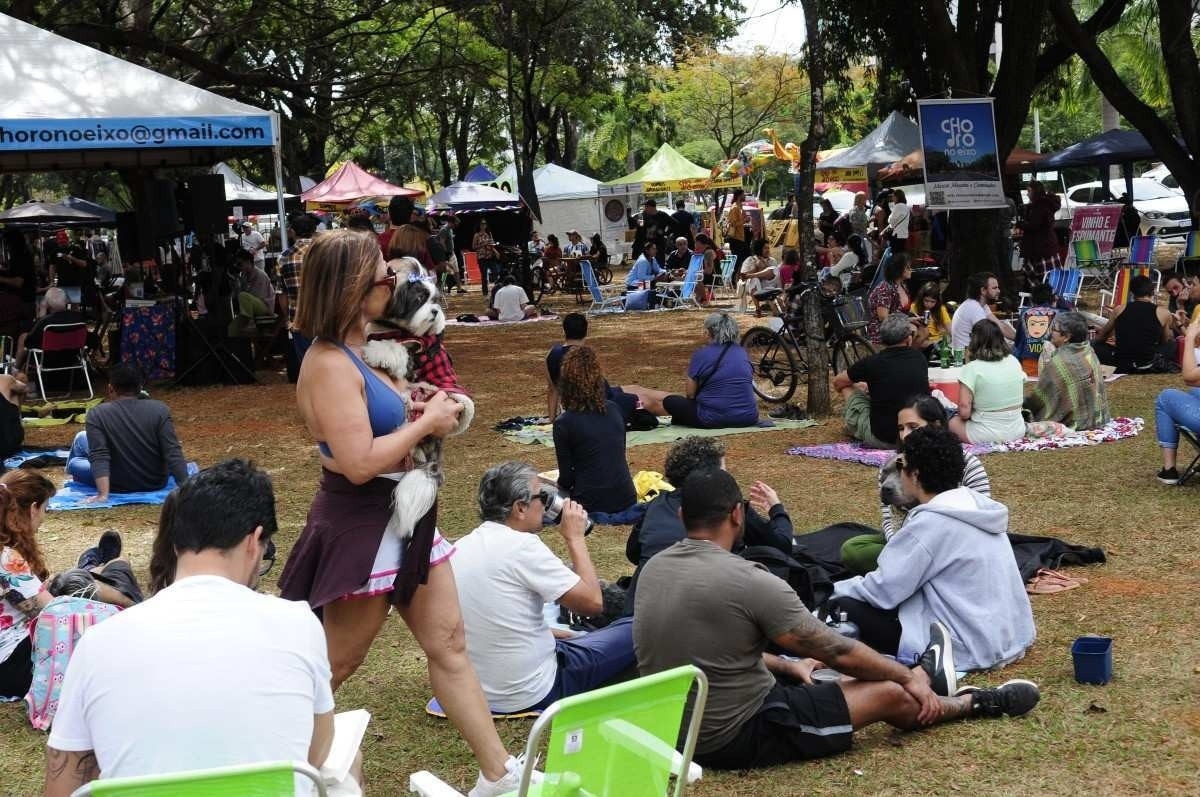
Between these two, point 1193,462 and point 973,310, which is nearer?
point 1193,462

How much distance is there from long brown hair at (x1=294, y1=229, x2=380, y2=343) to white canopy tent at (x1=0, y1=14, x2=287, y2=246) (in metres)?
9.62

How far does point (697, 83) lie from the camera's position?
1896 inches

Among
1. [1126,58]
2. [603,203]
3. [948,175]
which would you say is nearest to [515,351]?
[948,175]

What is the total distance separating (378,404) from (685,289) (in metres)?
18.2

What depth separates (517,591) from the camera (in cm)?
448

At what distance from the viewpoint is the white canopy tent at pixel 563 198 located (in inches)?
1366

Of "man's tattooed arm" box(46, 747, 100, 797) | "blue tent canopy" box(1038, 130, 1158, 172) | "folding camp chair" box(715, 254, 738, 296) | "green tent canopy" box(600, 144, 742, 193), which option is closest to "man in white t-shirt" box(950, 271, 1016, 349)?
"man's tattooed arm" box(46, 747, 100, 797)

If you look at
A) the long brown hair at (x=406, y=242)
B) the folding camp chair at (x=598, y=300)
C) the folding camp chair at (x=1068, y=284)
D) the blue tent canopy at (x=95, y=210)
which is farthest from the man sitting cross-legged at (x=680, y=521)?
the blue tent canopy at (x=95, y=210)

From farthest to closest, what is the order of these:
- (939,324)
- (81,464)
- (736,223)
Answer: (736,223) < (939,324) < (81,464)

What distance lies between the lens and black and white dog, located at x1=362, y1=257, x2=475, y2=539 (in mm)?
3465

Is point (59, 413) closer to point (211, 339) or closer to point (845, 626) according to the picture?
point (211, 339)

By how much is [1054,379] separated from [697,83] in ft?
132

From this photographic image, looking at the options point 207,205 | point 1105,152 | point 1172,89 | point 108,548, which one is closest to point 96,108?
point 207,205

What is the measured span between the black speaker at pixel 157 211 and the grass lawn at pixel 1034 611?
121 inches
